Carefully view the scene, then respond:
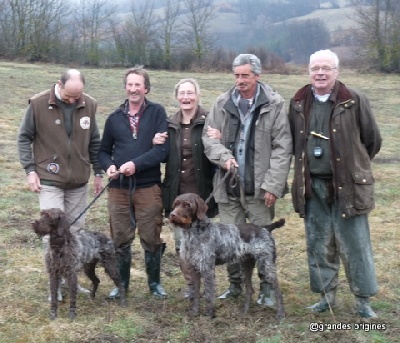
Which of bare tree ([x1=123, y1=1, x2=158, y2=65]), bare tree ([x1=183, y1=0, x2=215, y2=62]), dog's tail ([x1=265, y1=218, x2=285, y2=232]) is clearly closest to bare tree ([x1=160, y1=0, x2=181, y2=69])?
bare tree ([x1=123, y1=1, x2=158, y2=65])

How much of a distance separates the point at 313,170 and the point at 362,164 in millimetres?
414

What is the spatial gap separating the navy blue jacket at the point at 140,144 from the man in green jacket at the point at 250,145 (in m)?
0.46

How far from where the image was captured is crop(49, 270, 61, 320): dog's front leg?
5.55 m

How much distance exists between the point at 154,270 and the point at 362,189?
2206 mm

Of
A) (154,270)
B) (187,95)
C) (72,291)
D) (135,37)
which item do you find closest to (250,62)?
(187,95)

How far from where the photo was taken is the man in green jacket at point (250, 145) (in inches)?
220

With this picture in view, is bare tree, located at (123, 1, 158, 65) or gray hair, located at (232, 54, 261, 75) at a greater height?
bare tree, located at (123, 1, 158, 65)

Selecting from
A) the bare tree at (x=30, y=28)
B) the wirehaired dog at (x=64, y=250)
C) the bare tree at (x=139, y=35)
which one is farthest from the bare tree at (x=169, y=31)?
the wirehaired dog at (x=64, y=250)

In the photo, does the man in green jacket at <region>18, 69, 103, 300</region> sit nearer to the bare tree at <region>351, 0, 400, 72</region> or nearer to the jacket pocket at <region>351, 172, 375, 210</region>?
the jacket pocket at <region>351, 172, 375, 210</region>

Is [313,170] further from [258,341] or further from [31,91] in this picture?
[31,91]

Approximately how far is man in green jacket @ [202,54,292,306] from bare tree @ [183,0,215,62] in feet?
116

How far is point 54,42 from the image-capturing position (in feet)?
130

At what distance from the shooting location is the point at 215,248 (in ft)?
18.4

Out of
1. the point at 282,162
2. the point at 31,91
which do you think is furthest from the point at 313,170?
the point at 31,91
